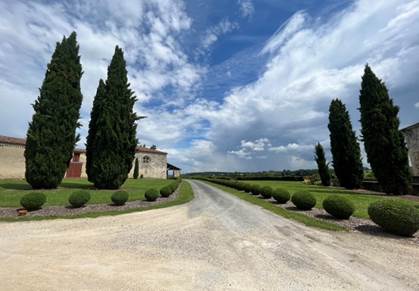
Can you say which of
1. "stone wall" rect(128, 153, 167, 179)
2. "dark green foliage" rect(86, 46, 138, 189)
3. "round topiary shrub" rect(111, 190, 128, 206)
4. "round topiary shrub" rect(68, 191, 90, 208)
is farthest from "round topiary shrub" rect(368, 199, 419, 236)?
"stone wall" rect(128, 153, 167, 179)

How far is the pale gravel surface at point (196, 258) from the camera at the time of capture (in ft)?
13.5

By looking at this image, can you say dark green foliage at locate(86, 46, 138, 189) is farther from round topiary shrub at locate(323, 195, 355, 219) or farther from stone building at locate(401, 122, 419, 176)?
stone building at locate(401, 122, 419, 176)

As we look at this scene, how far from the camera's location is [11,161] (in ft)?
104

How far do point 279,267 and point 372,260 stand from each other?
2.39m

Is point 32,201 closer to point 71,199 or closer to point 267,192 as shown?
point 71,199

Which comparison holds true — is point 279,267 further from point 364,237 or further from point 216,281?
point 364,237

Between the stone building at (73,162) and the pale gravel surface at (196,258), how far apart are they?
99.1 ft

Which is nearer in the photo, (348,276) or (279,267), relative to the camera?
(348,276)

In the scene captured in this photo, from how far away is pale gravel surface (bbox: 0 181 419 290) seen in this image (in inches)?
162

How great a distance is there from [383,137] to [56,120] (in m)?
27.5

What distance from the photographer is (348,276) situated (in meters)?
4.51

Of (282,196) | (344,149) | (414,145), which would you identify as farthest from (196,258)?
(414,145)

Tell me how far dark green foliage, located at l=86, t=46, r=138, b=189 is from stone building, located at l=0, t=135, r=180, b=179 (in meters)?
18.3

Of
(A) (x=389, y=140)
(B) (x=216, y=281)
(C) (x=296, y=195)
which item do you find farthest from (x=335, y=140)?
(B) (x=216, y=281)
